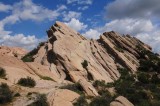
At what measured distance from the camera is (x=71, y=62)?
73.8 metres

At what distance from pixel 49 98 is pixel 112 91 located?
22.5m

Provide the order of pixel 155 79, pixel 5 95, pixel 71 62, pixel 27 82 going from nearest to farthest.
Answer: pixel 5 95 → pixel 27 82 → pixel 71 62 → pixel 155 79

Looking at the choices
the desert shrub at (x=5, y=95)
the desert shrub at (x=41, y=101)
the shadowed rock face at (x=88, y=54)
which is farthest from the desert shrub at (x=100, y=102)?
the shadowed rock face at (x=88, y=54)

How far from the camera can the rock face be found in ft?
172

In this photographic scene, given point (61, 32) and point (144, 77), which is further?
point (61, 32)

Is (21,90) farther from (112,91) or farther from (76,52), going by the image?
(76,52)

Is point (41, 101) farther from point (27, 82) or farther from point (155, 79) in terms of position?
point (155, 79)

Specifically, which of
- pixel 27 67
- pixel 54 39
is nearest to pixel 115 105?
pixel 27 67

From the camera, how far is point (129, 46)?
103 meters

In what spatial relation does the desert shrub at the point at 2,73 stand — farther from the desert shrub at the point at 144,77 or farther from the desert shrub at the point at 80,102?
the desert shrub at the point at 144,77

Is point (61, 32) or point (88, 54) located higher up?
point (61, 32)

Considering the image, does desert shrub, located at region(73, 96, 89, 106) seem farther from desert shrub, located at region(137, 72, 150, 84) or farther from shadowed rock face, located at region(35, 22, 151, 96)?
desert shrub, located at region(137, 72, 150, 84)

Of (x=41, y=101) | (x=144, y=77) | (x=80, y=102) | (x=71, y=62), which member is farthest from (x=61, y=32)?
(x=41, y=101)

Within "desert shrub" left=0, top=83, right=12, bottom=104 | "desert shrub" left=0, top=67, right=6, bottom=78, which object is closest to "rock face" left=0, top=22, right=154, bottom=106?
"desert shrub" left=0, top=67, right=6, bottom=78
